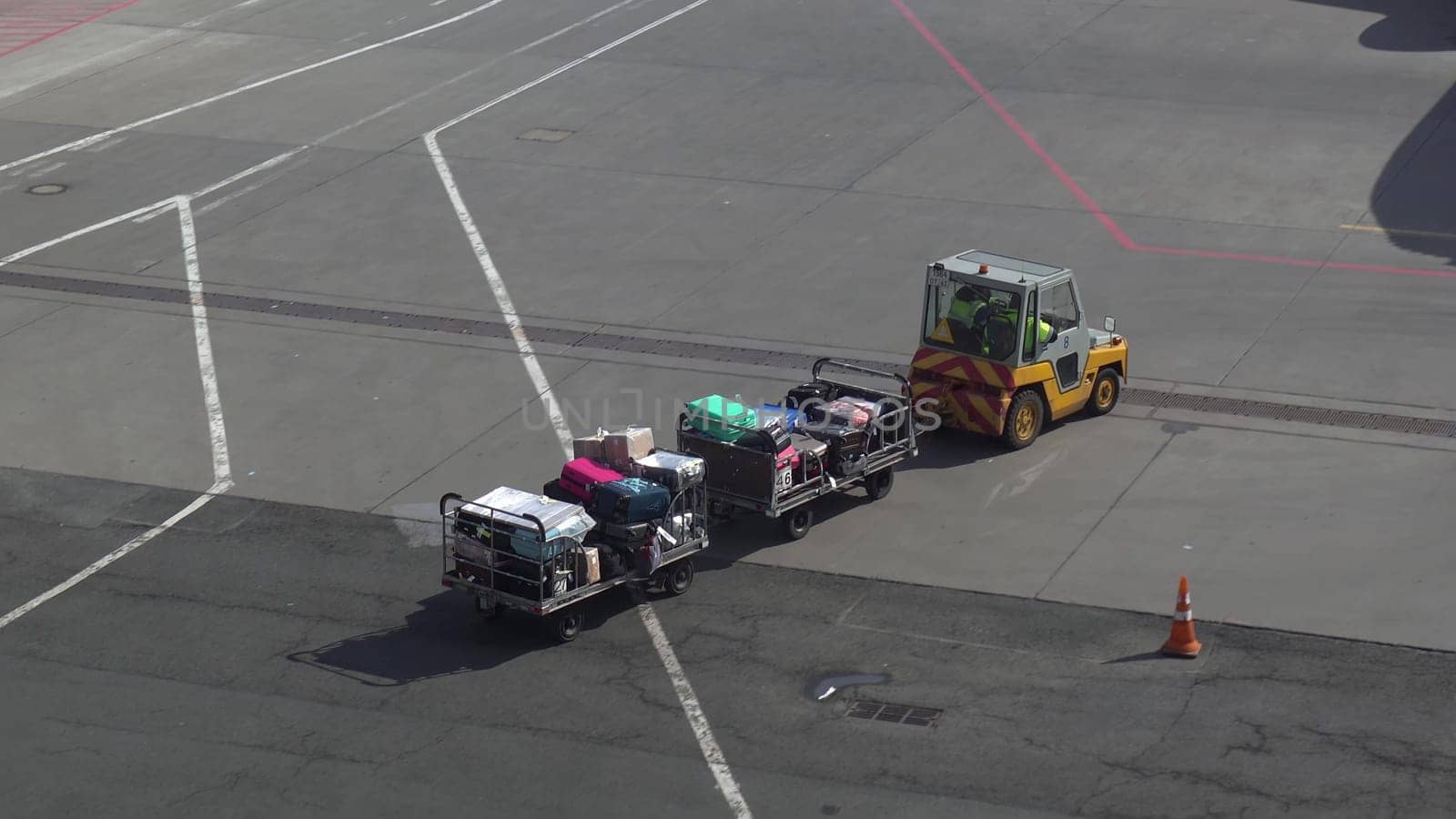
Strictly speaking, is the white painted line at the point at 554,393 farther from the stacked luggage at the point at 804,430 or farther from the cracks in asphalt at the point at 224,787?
the cracks in asphalt at the point at 224,787

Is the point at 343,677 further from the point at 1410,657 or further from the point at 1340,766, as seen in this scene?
the point at 1410,657

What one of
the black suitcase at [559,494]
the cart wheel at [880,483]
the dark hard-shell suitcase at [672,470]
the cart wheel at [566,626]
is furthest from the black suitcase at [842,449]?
the cart wheel at [566,626]

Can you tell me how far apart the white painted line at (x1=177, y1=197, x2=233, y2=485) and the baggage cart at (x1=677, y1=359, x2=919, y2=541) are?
6.22 m

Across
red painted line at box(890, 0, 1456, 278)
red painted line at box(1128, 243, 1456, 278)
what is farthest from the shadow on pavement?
red painted line at box(890, 0, 1456, 278)

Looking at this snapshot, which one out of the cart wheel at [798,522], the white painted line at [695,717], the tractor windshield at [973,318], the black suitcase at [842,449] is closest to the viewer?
the white painted line at [695,717]

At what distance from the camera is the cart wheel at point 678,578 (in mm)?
16859

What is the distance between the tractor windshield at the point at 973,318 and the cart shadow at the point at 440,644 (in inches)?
225

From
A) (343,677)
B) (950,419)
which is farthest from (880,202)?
(343,677)

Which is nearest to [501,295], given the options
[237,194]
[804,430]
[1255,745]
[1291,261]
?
[237,194]

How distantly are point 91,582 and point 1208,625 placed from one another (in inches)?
451

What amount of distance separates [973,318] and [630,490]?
568cm

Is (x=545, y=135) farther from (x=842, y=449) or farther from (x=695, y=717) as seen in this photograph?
(x=695, y=717)

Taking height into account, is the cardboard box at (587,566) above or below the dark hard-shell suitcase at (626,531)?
below

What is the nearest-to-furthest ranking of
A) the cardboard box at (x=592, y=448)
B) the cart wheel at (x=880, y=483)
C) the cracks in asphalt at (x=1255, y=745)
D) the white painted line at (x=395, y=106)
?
1. the cracks in asphalt at (x=1255, y=745)
2. the cardboard box at (x=592, y=448)
3. the cart wheel at (x=880, y=483)
4. the white painted line at (x=395, y=106)
